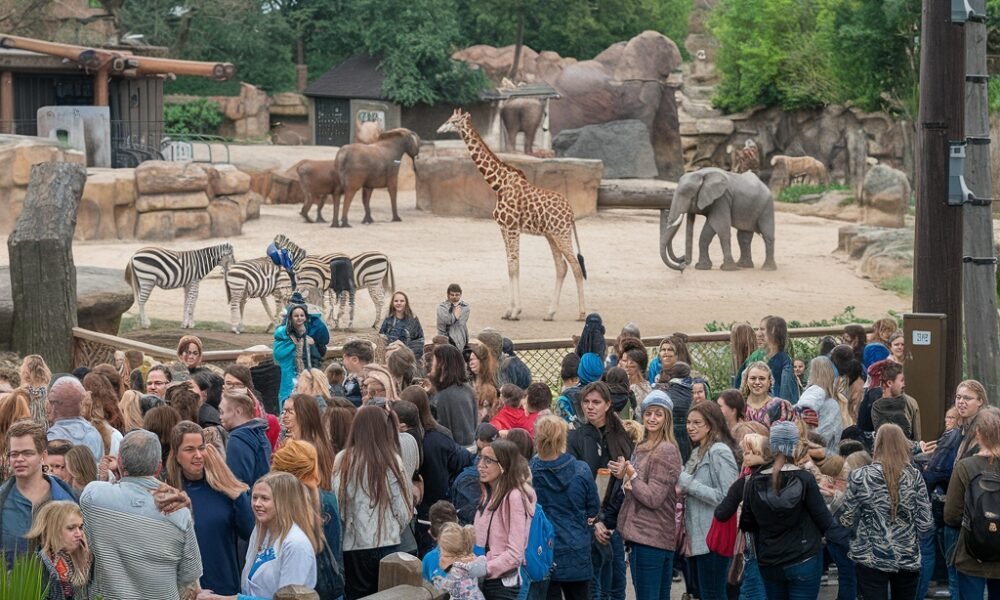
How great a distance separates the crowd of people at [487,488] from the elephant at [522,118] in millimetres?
31662

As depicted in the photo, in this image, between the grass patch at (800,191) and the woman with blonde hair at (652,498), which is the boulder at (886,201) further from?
the woman with blonde hair at (652,498)

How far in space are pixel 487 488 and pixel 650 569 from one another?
134 centimetres

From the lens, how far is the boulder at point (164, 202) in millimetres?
26219

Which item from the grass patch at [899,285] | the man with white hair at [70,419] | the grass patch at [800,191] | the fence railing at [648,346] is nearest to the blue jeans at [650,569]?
the man with white hair at [70,419]

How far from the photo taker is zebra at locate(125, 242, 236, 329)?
18828 millimetres

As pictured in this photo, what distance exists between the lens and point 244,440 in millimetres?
7449

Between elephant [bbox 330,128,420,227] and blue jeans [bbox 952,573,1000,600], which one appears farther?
elephant [bbox 330,128,420,227]

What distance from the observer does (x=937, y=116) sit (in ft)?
31.4

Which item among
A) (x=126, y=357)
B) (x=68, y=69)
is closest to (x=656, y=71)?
(x=68, y=69)

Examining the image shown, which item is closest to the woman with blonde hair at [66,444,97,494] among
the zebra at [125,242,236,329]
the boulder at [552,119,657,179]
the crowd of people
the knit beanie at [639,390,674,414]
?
the crowd of people

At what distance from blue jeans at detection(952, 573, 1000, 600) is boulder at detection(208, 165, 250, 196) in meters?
20.7

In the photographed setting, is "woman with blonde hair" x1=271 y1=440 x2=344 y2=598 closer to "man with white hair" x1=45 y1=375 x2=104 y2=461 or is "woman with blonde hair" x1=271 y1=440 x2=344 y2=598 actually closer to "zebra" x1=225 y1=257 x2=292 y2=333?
"man with white hair" x1=45 y1=375 x2=104 y2=461

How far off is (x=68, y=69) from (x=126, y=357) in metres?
24.0

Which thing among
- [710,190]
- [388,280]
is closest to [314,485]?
[388,280]
